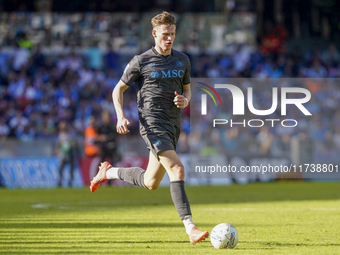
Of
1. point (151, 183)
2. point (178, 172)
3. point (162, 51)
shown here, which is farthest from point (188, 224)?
point (162, 51)

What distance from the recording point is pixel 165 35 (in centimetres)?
625

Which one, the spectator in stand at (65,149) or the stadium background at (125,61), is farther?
the stadium background at (125,61)

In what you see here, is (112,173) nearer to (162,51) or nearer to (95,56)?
(162,51)


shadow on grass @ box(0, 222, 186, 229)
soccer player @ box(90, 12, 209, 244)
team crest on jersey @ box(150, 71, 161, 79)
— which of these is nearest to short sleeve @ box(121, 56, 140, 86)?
soccer player @ box(90, 12, 209, 244)

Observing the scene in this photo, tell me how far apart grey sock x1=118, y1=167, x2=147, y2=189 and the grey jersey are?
0.82m

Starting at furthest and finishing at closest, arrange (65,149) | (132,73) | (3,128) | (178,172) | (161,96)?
(3,128)
(65,149)
(132,73)
(161,96)
(178,172)

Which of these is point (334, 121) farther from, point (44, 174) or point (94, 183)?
point (94, 183)

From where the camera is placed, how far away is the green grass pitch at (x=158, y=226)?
571cm

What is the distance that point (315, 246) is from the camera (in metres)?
5.79

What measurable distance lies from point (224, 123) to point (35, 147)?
22.7ft

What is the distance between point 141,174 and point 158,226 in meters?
1.14

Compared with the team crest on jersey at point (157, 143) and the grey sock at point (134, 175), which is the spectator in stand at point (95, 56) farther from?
the team crest on jersey at point (157, 143)

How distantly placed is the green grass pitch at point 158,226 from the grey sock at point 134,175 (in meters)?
Answer: 0.62

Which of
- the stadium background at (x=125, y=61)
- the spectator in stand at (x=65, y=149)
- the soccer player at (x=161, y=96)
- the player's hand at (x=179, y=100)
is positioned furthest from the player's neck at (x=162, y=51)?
the stadium background at (x=125, y=61)
